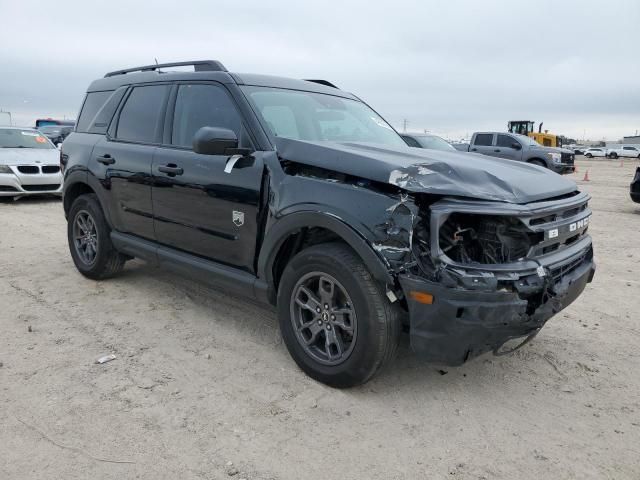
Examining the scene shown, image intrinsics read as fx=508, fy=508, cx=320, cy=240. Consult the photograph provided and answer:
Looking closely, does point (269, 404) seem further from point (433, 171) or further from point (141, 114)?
point (141, 114)

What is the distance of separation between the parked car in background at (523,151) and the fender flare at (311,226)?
607 inches

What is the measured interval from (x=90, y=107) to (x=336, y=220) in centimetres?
372

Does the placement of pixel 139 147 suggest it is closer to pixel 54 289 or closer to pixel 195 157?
pixel 195 157

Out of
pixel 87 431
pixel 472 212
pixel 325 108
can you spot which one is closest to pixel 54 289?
pixel 87 431

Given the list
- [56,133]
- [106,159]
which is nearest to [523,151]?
[106,159]

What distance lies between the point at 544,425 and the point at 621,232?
658 centimetres

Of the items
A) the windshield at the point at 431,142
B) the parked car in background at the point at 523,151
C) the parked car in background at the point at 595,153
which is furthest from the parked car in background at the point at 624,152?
the windshield at the point at 431,142

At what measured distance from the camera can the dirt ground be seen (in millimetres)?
2463

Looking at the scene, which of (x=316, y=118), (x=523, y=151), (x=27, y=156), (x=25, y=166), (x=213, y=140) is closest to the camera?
(x=213, y=140)

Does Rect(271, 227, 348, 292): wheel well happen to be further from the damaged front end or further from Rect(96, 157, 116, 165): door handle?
Rect(96, 157, 116, 165): door handle

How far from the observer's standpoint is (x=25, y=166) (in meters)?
10.6

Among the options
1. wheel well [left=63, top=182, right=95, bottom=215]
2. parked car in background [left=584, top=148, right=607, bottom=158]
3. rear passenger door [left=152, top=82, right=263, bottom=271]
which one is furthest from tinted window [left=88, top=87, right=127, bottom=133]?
parked car in background [left=584, top=148, right=607, bottom=158]

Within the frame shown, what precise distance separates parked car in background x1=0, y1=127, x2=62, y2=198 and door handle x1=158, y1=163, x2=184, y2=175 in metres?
8.10

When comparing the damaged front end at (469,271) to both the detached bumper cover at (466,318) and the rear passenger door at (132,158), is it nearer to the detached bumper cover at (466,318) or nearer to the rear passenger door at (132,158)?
the detached bumper cover at (466,318)
